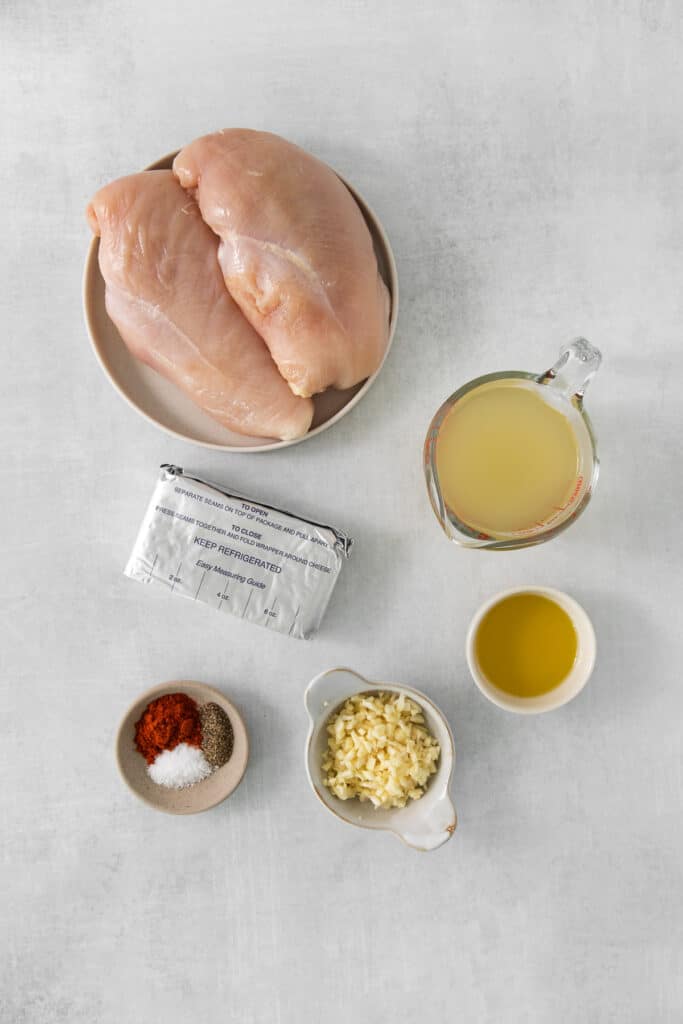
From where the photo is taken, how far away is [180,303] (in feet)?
3.67

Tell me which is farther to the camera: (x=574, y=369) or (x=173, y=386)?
(x=173, y=386)

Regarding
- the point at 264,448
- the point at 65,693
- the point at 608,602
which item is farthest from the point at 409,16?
the point at 65,693

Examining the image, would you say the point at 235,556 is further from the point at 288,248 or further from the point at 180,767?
the point at 288,248

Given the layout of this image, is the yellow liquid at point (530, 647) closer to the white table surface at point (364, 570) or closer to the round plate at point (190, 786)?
the white table surface at point (364, 570)

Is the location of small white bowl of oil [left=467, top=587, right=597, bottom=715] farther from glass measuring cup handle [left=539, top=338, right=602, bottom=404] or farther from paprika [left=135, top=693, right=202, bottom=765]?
paprika [left=135, top=693, right=202, bottom=765]

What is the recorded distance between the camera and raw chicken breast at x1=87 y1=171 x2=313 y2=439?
1108mm

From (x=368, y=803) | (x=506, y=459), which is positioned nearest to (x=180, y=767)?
(x=368, y=803)

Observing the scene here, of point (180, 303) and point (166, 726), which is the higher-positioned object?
point (180, 303)

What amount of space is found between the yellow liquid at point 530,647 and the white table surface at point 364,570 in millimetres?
68

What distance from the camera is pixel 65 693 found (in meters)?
1.29

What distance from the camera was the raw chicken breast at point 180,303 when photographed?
1108 millimetres

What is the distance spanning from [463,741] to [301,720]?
0.26 metres

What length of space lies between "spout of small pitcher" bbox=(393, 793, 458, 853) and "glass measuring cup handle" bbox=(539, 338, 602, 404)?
0.61 meters

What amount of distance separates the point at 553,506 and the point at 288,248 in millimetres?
514
